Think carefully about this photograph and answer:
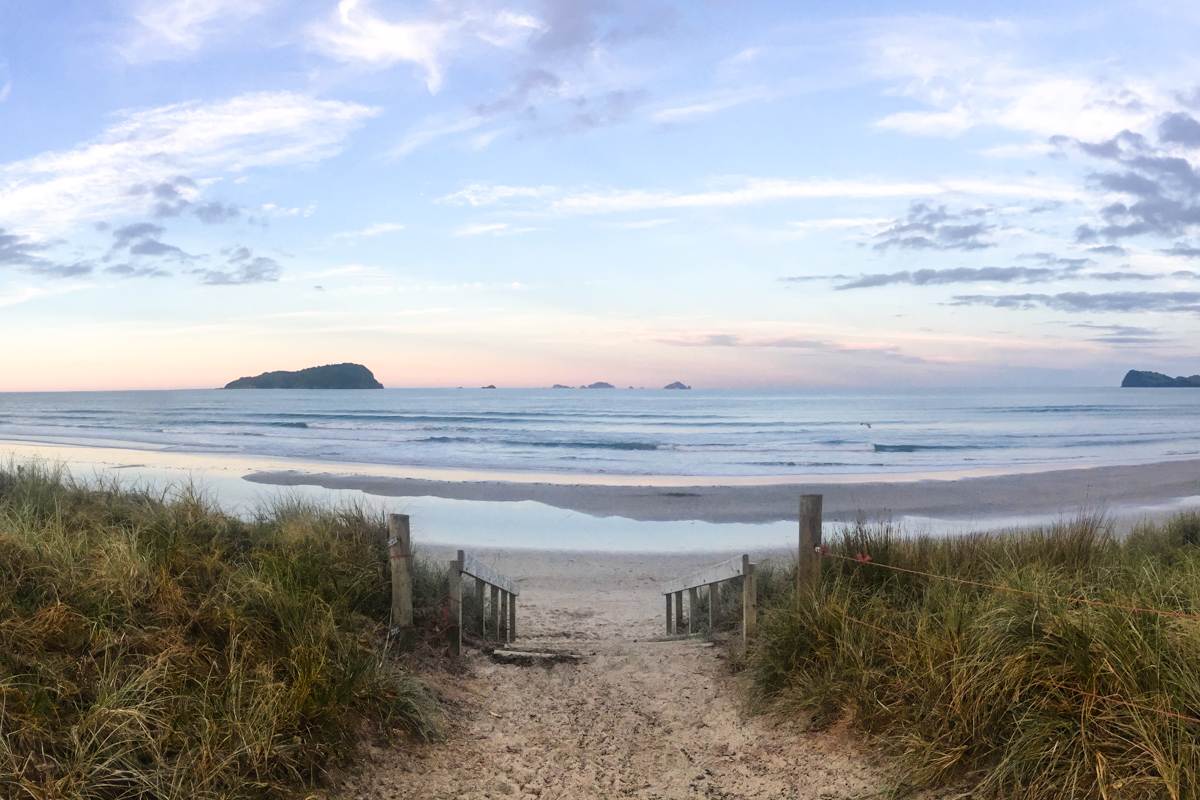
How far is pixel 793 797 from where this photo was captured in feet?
18.2

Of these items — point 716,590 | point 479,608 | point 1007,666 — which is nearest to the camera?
point 1007,666

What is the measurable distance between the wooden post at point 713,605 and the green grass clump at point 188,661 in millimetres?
2975

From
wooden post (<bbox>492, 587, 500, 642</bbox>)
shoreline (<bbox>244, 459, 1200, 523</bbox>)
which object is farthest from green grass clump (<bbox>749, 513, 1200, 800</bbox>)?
shoreline (<bbox>244, 459, 1200, 523</bbox>)

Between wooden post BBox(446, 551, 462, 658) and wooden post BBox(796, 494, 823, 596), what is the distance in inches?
116

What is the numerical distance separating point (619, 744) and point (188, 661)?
9.83 ft

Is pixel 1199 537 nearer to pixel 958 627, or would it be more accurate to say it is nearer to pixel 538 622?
pixel 958 627

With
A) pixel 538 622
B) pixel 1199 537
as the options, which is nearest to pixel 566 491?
→ pixel 538 622

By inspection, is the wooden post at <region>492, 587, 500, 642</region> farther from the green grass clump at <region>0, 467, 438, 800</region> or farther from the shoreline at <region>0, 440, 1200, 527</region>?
the shoreline at <region>0, 440, 1200, 527</region>

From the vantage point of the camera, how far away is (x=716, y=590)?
945 centimetres

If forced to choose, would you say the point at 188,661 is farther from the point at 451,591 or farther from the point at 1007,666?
the point at 1007,666

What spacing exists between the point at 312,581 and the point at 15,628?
7.71ft

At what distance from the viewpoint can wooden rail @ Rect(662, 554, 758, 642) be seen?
7.96m

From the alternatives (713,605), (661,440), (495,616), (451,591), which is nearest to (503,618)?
(495,616)

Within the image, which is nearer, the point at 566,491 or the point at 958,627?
the point at 958,627
